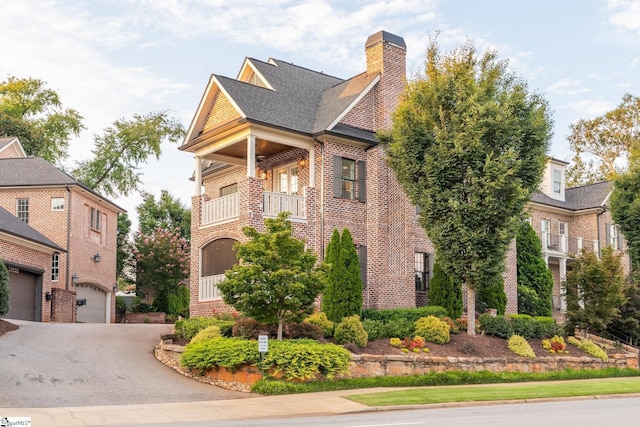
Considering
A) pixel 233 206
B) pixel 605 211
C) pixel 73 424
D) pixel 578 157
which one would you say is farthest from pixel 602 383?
pixel 578 157

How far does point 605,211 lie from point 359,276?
75.7 ft

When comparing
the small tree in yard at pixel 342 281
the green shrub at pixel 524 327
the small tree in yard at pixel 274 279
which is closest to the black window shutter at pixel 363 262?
the small tree in yard at pixel 342 281

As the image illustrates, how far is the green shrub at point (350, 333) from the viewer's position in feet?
68.4

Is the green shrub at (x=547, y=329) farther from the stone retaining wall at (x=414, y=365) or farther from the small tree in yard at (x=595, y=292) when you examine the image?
the stone retaining wall at (x=414, y=365)

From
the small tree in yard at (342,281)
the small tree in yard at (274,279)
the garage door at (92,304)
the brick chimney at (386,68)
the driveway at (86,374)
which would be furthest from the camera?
the garage door at (92,304)

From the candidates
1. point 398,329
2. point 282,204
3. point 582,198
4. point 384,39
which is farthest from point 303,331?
point 582,198

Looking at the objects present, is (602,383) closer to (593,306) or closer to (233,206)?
(593,306)

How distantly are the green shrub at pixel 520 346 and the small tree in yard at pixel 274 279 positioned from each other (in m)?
7.55

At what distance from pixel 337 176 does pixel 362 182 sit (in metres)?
1.10

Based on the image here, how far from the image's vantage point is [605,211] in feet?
136

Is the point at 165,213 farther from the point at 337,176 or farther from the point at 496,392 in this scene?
the point at 496,392

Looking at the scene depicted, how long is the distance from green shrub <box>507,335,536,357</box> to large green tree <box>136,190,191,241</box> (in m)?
35.3

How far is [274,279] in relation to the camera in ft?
62.1

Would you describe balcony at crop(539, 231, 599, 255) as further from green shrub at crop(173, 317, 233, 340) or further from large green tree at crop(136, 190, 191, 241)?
large green tree at crop(136, 190, 191, 241)
